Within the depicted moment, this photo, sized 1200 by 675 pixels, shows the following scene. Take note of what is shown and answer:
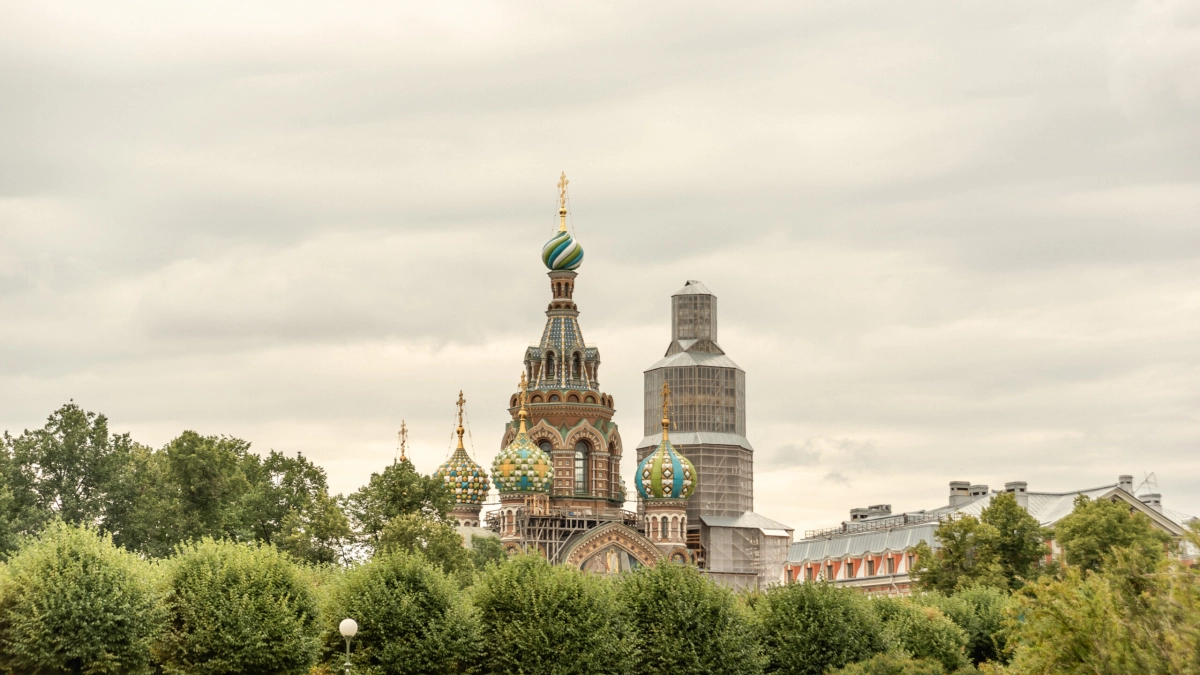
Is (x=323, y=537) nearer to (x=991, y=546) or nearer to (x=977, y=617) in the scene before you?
(x=977, y=617)

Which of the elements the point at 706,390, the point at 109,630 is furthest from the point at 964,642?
the point at 706,390

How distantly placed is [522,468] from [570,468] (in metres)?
5.51

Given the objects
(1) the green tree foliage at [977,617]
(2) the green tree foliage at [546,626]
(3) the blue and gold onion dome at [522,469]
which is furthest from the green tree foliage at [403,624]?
(3) the blue and gold onion dome at [522,469]

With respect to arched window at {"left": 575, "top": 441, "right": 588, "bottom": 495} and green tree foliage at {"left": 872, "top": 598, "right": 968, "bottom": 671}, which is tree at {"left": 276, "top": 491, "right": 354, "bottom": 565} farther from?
arched window at {"left": 575, "top": 441, "right": 588, "bottom": 495}

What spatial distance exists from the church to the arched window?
80mm

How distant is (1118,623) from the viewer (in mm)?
40844

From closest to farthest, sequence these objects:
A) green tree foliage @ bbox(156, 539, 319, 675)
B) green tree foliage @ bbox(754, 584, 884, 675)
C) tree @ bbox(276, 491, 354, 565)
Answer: green tree foliage @ bbox(156, 539, 319, 675), green tree foliage @ bbox(754, 584, 884, 675), tree @ bbox(276, 491, 354, 565)

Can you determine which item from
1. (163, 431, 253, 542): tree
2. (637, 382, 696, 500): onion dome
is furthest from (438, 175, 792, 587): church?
(163, 431, 253, 542): tree

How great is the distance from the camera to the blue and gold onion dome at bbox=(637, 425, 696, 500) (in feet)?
421

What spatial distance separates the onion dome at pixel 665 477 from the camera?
421ft

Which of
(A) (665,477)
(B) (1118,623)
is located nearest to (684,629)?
(B) (1118,623)

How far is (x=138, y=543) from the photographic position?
9456cm

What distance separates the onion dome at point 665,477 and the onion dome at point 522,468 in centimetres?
724

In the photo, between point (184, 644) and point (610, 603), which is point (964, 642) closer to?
point (610, 603)
